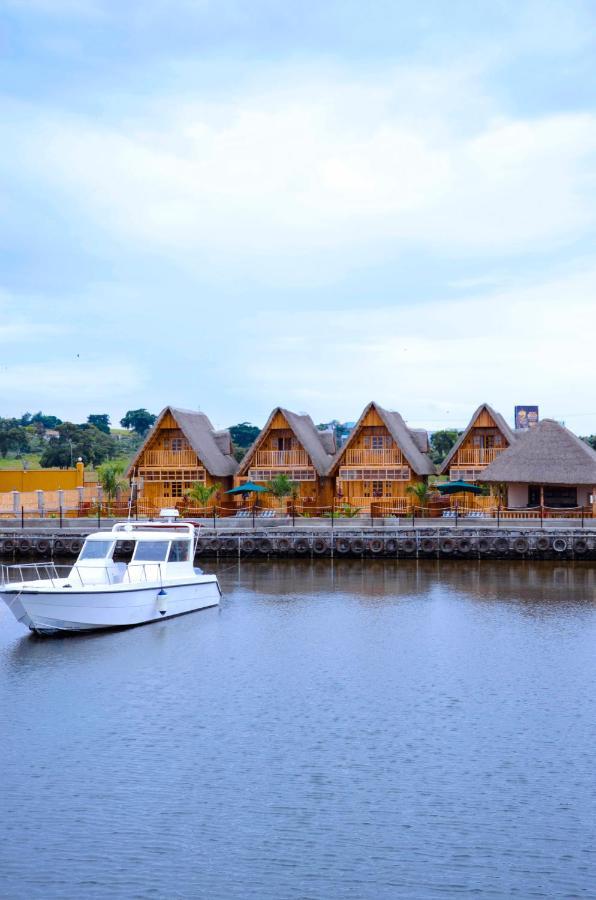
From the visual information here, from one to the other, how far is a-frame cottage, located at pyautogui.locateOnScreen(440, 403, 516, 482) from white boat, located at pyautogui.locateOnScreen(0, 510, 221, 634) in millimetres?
27011

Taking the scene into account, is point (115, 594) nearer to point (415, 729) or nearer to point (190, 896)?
point (415, 729)

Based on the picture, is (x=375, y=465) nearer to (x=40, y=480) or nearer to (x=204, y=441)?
(x=204, y=441)

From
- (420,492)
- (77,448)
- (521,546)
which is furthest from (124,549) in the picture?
(77,448)

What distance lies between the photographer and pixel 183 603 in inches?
1390

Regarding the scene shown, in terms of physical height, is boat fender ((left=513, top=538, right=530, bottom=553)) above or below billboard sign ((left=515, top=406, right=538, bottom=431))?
below

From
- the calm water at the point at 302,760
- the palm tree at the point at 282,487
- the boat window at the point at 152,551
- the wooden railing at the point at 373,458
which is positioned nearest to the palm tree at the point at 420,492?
the wooden railing at the point at 373,458

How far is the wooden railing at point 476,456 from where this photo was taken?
202 feet

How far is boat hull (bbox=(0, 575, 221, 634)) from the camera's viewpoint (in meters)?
30.4

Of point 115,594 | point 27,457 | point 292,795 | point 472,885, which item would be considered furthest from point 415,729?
point 27,457

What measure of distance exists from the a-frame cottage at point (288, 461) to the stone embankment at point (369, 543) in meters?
9.62

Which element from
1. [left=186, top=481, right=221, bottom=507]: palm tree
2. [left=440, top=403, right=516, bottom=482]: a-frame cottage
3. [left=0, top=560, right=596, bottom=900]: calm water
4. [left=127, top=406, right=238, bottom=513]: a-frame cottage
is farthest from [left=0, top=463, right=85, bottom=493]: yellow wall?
[left=0, top=560, right=596, bottom=900]: calm water

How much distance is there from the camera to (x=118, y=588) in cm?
3188

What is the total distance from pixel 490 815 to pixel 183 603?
19.8m

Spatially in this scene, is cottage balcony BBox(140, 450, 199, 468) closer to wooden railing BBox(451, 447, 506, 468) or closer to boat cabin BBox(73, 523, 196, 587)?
wooden railing BBox(451, 447, 506, 468)
